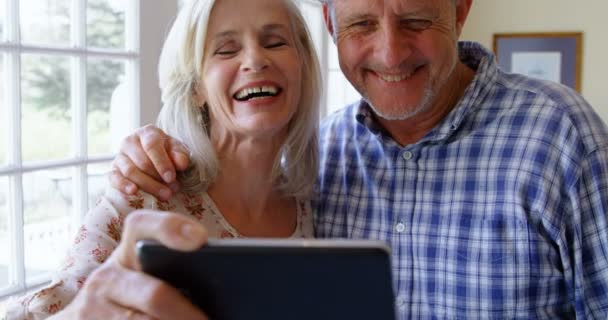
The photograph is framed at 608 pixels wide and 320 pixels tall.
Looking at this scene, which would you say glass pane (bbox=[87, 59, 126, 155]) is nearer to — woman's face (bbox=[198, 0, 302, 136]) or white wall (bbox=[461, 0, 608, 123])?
woman's face (bbox=[198, 0, 302, 136])

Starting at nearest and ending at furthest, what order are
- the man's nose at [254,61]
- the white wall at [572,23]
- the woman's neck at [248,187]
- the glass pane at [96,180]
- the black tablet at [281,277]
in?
the black tablet at [281,277], the man's nose at [254,61], the woman's neck at [248,187], the glass pane at [96,180], the white wall at [572,23]

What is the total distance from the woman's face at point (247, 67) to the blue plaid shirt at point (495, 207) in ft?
1.13

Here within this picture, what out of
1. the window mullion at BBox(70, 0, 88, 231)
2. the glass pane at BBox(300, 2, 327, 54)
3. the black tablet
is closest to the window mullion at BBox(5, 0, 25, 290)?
the window mullion at BBox(70, 0, 88, 231)

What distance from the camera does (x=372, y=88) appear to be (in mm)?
1520

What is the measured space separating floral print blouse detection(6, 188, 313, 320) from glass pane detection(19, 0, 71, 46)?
24.8 inches

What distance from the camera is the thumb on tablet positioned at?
66 cm

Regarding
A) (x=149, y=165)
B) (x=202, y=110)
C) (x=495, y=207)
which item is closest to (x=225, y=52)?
(x=202, y=110)

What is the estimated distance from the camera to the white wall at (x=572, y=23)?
4.15 meters

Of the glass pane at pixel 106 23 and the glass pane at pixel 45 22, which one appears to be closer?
the glass pane at pixel 45 22

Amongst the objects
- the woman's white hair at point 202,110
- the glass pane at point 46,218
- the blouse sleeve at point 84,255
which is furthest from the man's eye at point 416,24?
the glass pane at point 46,218

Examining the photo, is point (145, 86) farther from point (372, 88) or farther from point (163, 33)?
point (372, 88)

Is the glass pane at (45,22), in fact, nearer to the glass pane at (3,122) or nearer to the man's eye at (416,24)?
the glass pane at (3,122)

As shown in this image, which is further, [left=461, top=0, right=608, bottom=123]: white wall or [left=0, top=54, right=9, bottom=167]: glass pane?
[left=461, top=0, right=608, bottom=123]: white wall

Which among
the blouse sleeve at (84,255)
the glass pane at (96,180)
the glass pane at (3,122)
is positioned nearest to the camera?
the blouse sleeve at (84,255)
